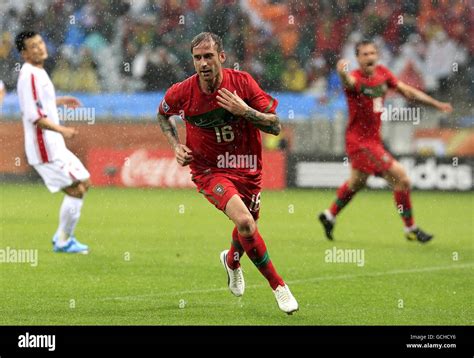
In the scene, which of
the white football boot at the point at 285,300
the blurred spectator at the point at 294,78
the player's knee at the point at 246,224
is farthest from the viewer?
the blurred spectator at the point at 294,78

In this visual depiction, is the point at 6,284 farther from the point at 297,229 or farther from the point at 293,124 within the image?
the point at 293,124

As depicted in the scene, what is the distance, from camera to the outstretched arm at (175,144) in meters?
7.95

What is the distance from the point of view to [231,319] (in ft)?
25.6

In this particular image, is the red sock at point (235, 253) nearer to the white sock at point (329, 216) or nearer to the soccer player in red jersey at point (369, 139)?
the soccer player in red jersey at point (369, 139)

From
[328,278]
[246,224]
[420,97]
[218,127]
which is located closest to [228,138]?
[218,127]

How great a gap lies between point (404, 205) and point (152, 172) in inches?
355

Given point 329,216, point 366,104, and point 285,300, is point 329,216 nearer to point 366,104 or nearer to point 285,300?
point 366,104

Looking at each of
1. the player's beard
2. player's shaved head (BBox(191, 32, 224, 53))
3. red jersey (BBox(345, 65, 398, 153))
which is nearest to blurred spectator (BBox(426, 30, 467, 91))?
red jersey (BBox(345, 65, 398, 153))

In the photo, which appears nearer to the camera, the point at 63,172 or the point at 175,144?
the point at 175,144

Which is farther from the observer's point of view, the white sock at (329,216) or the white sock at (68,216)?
the white sock at (329,216)

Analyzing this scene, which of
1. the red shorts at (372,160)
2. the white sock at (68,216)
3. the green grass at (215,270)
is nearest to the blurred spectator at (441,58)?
the green grass at (215,270)

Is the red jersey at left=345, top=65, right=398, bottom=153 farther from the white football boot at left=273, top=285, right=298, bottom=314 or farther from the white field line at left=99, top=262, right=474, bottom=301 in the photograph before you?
the white football boot at left=273, top=285, right=298, bottom=314

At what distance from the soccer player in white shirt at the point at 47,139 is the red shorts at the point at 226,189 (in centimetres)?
342

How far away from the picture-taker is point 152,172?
20859mm
